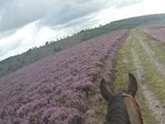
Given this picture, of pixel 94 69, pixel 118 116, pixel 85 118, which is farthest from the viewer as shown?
pixel 94 69

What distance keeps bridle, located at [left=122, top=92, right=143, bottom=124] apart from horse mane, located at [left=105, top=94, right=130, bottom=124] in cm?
6

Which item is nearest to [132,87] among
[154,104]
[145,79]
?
[154,104]

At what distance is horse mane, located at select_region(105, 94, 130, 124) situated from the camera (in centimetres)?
489

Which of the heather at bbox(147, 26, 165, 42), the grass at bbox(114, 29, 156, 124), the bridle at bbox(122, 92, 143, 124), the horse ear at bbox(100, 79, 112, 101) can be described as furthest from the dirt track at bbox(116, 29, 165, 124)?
the heather at bbox(147, 26, 165, 42)

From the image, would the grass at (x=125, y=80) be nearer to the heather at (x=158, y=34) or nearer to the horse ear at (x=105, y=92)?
the horse ear at (x=105, y=92)

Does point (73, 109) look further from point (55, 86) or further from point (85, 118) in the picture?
point (55, 86)

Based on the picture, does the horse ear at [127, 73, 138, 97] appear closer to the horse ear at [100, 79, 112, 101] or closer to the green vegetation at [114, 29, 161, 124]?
the horse ear at [100, 79, 112, 101]

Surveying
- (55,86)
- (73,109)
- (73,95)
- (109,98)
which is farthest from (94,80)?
(109,98)

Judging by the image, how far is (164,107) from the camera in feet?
52.3

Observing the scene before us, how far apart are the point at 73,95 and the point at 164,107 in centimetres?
529

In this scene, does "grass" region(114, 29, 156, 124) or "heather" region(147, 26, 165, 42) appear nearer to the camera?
"grass" region(114, 29, 156, 124)

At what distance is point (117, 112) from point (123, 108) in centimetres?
14

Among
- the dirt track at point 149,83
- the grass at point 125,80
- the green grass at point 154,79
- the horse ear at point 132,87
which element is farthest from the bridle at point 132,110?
→ the green grass at point 154,79

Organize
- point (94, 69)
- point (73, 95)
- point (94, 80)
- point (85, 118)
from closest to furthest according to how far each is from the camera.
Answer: point (85, 118), point (73, 95), point (94, 80), point (94, 69)
